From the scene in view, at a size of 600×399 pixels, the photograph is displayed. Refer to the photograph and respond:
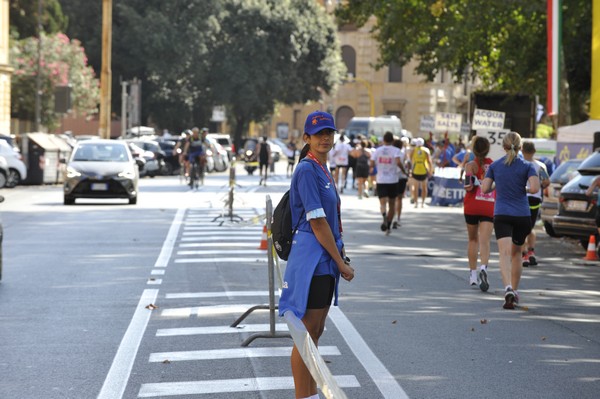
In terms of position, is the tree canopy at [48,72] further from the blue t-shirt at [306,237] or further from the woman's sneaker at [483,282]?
the blue t-shirt at [306,237]

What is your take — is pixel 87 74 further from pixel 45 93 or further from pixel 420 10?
pixel 420 10

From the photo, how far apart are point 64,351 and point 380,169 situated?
13686 mm

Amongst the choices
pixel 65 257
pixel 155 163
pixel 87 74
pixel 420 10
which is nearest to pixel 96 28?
pixel 87 74

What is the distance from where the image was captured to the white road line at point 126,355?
27.7ft

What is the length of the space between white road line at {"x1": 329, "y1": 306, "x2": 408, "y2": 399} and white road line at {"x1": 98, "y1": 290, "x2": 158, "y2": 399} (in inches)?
65.2

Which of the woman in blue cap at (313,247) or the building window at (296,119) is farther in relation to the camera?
the building window at (296,119)

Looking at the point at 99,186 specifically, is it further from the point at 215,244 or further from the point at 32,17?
the point at 32,17

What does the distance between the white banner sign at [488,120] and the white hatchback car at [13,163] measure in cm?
1569

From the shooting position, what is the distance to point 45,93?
73.4 m

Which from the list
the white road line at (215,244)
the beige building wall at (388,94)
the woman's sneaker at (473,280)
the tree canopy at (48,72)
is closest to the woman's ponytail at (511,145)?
the woman's sneaker at (473,280)

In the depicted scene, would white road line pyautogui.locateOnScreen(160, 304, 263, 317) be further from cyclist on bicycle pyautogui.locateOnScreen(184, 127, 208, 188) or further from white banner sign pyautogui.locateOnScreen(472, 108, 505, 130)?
cyclist on bicycle pyautogui.locateOnScreen(184, 127, 208, 188)

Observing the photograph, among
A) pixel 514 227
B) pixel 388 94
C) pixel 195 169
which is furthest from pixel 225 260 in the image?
pixel 388 94

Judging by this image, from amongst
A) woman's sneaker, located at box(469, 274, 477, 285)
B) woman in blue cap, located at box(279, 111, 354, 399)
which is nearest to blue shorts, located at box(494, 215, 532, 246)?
woman's sneaker, located at box(469, 274, 477, 285)

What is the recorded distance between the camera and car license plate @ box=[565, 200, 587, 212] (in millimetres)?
21484
